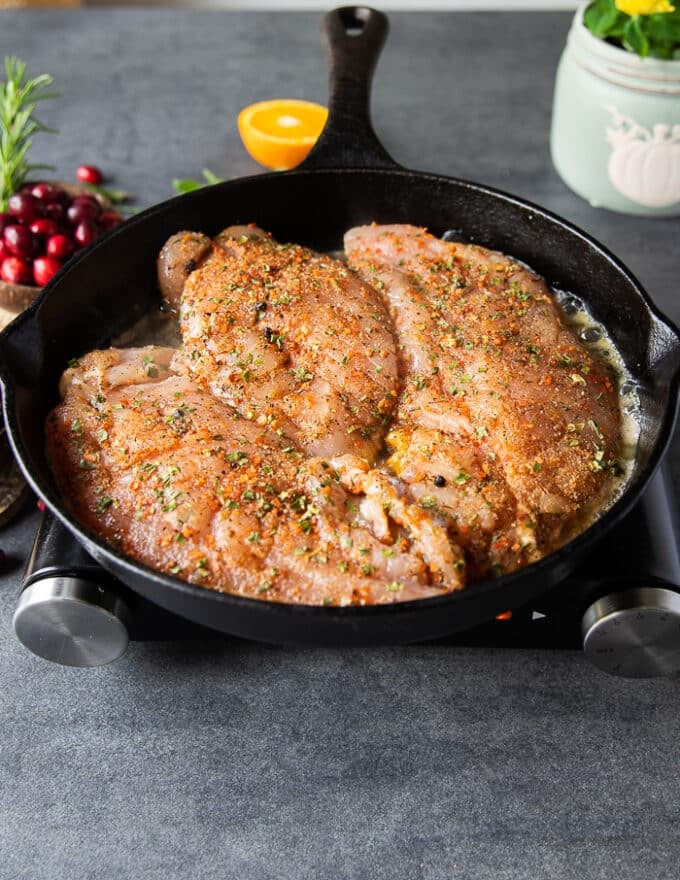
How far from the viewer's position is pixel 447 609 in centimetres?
144

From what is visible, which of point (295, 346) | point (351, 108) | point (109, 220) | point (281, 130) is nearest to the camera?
point (295, 346)

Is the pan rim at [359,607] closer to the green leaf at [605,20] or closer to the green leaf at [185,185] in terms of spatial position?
the green leaf at [185,185]

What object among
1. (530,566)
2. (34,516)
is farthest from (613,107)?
(34,516)

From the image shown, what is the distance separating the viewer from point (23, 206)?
2.62 meters

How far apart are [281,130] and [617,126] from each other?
3.59 feet

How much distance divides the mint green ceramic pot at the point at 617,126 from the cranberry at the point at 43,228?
1.67m

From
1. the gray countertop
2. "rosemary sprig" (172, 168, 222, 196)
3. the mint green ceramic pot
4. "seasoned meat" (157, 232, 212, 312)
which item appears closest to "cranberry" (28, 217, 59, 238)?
"rosemary sprig" (172, 168, 222, 196)

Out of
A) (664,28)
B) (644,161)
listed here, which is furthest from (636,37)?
(644,161)

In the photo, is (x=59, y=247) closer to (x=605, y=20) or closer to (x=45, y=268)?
(x=45, y=268)

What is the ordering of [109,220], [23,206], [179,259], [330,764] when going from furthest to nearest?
[109,220] → [23,206] → [179,259] → [330,764]

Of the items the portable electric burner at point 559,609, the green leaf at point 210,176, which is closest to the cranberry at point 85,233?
the green leaf at point 210,176

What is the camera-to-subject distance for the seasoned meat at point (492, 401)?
171 cm

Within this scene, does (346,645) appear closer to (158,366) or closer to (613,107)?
(158,366)

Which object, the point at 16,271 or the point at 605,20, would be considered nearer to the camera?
the point at 16,271
